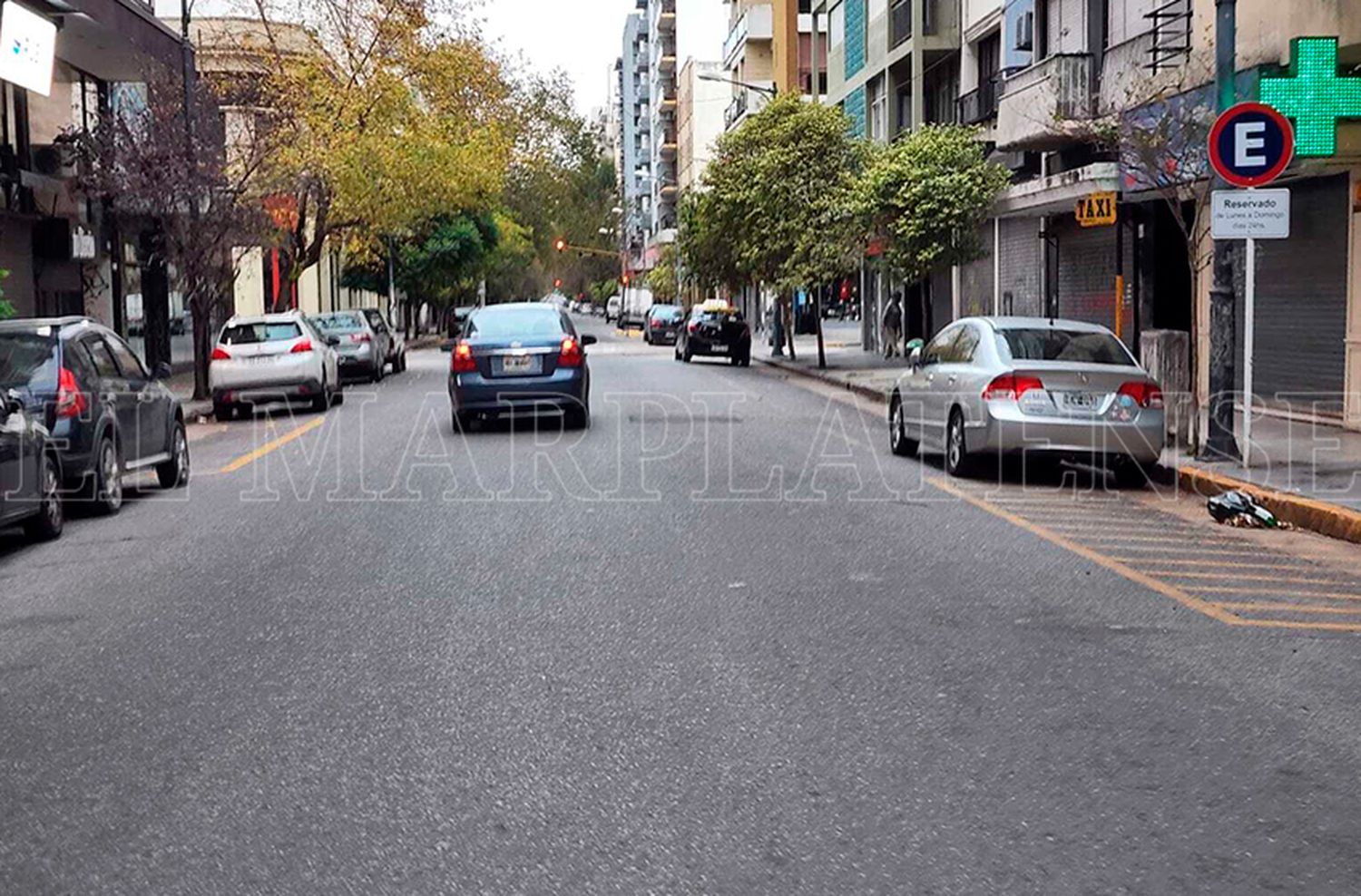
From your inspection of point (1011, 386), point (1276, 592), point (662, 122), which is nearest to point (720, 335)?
point (1011, 386)

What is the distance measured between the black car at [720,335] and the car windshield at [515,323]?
21417 mm

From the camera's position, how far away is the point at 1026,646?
7.81 metres

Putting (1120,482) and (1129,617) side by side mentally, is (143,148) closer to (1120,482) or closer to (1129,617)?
(1120,482)

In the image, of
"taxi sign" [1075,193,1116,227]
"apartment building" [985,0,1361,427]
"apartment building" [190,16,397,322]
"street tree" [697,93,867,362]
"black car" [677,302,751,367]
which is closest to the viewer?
"apartment building" [985,0,1361,427]

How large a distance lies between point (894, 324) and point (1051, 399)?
83.4ft

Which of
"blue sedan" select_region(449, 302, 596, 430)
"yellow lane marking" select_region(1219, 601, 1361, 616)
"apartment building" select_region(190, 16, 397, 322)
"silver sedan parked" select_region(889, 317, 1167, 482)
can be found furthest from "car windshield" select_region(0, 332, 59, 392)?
"apartment building" select_region(190, 16, 397, 322)

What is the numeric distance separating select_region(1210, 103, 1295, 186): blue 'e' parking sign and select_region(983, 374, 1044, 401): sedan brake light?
2375 millimetres

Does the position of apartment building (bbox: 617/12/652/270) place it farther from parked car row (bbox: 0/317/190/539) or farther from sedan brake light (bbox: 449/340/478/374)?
parked car row (bbox: 0/317/190/539)

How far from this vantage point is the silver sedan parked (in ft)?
48.0

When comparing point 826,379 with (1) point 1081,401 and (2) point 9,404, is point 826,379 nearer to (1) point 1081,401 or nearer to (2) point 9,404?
(1) point 1081,401

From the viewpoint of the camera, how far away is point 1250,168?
560 inches

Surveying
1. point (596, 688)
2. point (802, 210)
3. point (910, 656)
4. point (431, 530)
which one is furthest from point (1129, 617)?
point (802, 210)

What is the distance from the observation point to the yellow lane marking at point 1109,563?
887cm

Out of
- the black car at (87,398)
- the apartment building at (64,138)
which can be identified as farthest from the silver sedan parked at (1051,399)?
the apartment building at (64,138)
